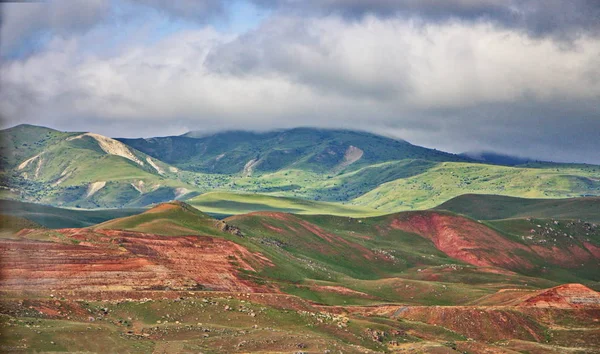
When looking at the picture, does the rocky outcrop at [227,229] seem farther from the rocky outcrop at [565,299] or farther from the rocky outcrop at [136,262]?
the rocky outcrop at [565,299]

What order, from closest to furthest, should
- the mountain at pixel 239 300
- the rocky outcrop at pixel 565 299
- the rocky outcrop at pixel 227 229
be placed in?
1. the mountain at pixel 239 300
2. the rocky outcrop at pixel 565 299
3. the rocky outcrop at pixel 227 229

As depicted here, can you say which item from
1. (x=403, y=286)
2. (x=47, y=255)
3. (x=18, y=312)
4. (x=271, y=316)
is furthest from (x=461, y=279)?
(x=18, y=312)

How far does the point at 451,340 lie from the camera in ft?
317

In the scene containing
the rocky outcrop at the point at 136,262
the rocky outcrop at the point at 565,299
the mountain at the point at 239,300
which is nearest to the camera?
the mountain at the point at 239,300

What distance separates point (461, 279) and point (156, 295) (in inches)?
4043

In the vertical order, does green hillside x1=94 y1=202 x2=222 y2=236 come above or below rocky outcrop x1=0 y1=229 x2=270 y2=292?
above

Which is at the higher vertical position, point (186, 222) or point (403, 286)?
point (186, 222)

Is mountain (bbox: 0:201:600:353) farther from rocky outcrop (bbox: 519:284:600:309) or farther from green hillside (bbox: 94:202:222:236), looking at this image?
green hillside (bbox: 94:202:222:236)

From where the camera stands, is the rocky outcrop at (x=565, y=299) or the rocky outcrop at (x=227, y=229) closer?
the rocky outcrop at (x=565, y=299)

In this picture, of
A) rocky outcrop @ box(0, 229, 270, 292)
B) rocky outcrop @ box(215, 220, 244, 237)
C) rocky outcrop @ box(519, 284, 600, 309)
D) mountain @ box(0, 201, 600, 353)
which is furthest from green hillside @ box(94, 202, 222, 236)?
rocky outcrop @ box(519, 284, 600, 309)

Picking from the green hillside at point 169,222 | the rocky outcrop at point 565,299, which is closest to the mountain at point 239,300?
the rocky outcrop at point 565,299

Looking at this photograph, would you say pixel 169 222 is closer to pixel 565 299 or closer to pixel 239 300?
pixel 239 300

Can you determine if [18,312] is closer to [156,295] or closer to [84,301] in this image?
[84,301]

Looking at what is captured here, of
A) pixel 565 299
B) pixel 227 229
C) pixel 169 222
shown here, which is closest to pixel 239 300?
pixel 169 222
